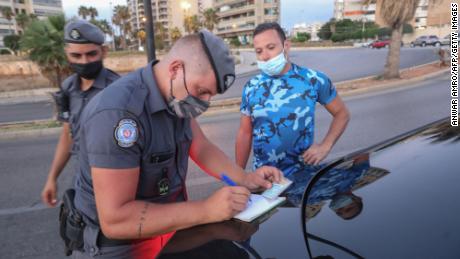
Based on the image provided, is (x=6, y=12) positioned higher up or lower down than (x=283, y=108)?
higher up

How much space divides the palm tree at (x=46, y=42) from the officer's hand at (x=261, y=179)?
823 centimetres

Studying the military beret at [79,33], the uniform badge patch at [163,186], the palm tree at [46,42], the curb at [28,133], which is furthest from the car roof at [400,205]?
the palm tree at [46,42]

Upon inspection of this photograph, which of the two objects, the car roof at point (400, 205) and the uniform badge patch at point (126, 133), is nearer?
the car roof at point (400, 205)

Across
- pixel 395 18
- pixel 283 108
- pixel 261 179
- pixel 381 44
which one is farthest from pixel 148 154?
pixel 381 44

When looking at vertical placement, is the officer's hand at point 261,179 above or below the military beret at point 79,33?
below

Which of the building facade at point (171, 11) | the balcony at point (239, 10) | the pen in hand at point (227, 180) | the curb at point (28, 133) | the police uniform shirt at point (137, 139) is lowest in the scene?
the curb at point (28, 133)

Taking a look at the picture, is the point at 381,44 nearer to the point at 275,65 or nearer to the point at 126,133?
the point at 275,65

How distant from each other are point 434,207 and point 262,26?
1918mm

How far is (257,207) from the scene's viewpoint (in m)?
1.52

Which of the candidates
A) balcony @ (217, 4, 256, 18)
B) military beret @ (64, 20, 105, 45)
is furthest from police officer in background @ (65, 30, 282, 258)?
balcony @ (217, 4, 256, 18)

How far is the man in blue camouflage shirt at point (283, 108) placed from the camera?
98.0 inches

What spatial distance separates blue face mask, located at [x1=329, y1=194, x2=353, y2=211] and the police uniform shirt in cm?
66

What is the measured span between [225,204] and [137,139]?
399 millimetres

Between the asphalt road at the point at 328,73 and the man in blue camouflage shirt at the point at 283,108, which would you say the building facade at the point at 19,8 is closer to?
the asphalt road at the point at 328,73
